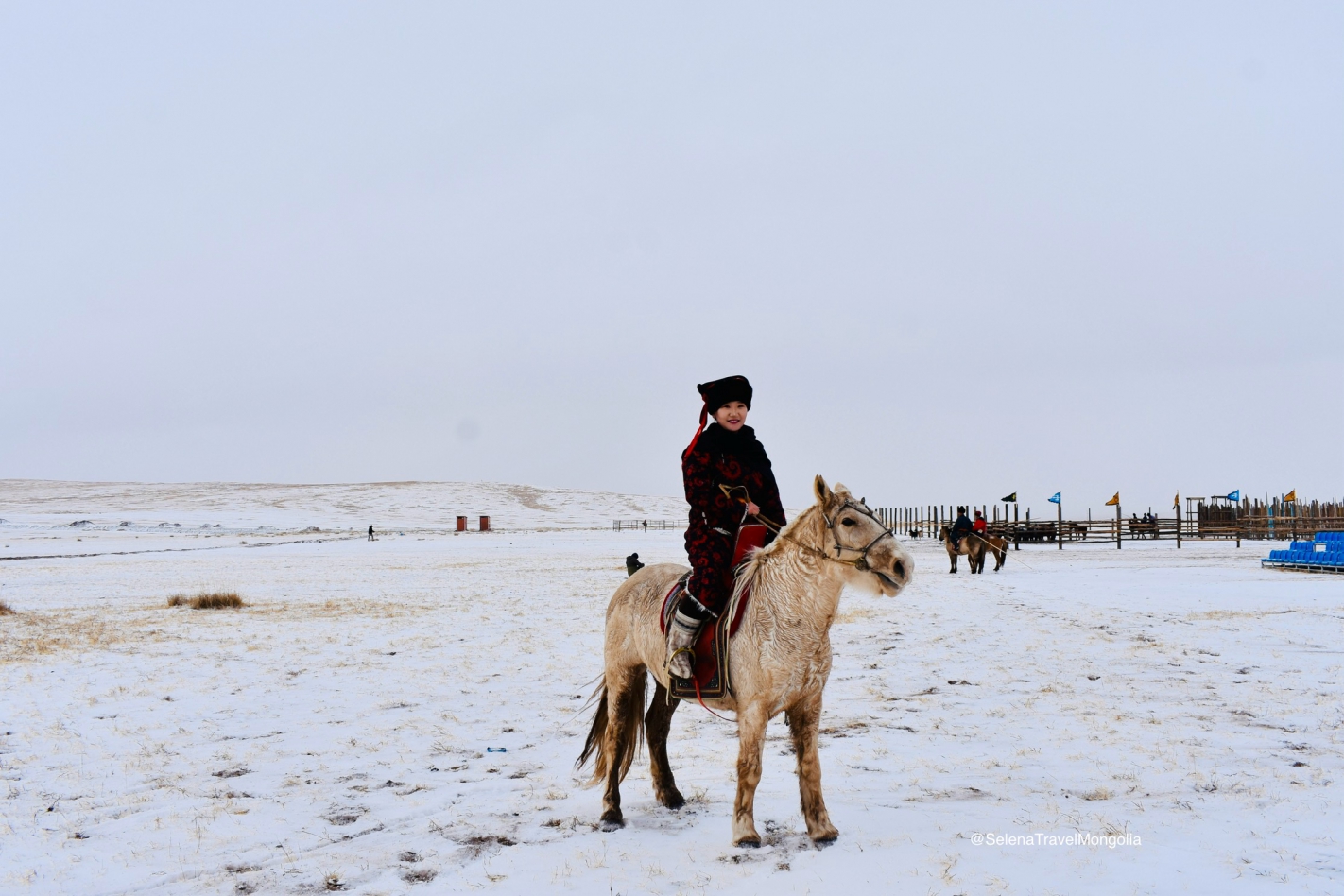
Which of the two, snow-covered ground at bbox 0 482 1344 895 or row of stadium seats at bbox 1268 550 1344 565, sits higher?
row of stadium seats at bbox 1268 550 1344 565

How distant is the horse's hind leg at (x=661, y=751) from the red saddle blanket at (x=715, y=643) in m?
0.54

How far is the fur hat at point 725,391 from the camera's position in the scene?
455 centimetres

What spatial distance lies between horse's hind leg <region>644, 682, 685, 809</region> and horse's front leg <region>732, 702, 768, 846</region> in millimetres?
825

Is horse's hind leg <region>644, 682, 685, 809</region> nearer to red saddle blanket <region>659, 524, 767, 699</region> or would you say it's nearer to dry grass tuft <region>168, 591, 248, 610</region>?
red saddle blanket <region>659, 524, 767, 699</region>

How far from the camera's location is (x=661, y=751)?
5.09 m

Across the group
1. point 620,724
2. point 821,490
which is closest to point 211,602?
point 620,724

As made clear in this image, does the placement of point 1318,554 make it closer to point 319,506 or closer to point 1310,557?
point 1310,557


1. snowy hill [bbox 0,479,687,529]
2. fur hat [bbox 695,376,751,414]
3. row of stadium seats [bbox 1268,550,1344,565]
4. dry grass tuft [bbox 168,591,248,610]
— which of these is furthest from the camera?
snowy hill [bbox 0,479,687,529]

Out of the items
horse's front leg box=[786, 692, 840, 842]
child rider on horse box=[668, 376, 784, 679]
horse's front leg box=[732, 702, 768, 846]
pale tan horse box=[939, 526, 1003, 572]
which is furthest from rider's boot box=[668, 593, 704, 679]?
pale tan horse box=[939, 526, 1003, 572]

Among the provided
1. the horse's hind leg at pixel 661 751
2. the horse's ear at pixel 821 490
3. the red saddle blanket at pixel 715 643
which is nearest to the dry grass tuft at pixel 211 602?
the horse's hind leg at pixel 661 751

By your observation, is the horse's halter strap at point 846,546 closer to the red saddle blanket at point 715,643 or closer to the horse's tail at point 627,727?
the red saddle blanket at point 715,643

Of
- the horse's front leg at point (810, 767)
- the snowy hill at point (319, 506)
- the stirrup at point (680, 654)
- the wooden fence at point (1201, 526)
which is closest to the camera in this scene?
the horse's front leg at point (810, 767)

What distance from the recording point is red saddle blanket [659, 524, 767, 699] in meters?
4.36

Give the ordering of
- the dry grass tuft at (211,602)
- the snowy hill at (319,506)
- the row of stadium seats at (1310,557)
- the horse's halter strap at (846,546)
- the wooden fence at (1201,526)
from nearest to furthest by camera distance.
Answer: the horse's halter strap at (846,546) < the dry grass tuft at (211,602) < the row of stadium seats at (1310,557) < the wooden fence at (1201,526) < the snowy hill at (319,506)
